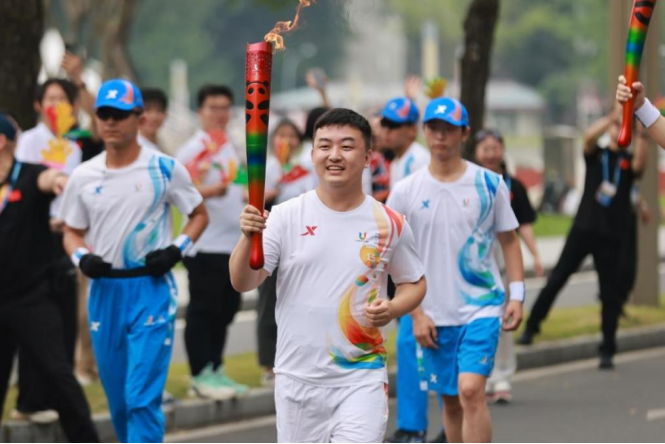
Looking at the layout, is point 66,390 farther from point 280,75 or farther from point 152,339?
point 280,75

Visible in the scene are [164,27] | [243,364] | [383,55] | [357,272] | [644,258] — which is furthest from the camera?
[383,55]

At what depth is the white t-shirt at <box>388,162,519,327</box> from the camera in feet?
23.0

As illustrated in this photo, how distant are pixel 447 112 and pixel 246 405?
3.00 meters

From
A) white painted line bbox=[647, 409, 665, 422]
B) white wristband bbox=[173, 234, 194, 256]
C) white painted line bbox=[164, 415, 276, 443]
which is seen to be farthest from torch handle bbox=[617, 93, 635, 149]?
white painted line bbox=[164, 415, 276, 443]

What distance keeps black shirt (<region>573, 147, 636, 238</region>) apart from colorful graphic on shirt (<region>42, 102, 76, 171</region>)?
13.2 feet

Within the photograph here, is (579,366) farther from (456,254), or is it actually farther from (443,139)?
(443,139)

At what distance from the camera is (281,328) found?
538cm

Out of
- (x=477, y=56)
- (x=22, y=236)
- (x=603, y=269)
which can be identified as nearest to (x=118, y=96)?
(x=22, y=236)

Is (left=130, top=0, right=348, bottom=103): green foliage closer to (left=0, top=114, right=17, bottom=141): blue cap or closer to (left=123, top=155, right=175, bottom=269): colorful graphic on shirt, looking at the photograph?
(left=0, top=114, right=17, bottom=141): blue cap

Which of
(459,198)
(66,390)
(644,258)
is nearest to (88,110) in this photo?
(66,390)

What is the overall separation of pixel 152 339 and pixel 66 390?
0.76 m

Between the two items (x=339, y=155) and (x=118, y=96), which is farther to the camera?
(x=118, y=96)

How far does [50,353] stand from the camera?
751 centimetres

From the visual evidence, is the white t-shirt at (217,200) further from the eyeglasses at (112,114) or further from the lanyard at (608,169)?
the lanyard at (608,169)
